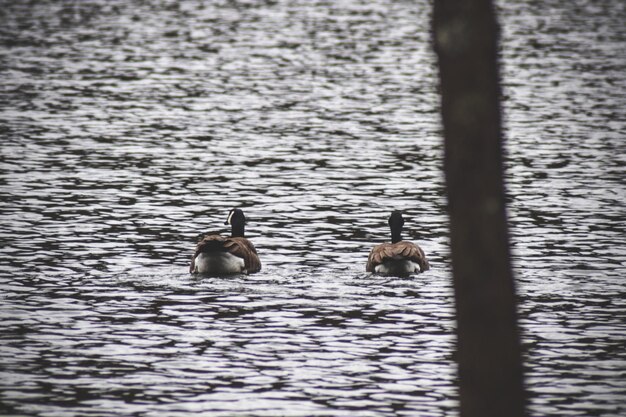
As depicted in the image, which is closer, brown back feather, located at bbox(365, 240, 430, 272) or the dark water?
the dark water

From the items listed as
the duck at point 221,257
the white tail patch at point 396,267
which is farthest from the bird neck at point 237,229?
the white tail patch at point 396,267

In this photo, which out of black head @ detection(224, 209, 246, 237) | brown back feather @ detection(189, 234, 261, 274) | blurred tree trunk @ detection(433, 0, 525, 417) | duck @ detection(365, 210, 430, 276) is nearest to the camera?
blurred tree trunk @ detection(433, 0, 525, 417)

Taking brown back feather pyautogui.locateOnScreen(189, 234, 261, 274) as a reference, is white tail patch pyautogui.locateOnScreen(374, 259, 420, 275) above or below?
below

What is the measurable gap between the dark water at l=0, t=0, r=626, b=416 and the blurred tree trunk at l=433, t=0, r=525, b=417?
5.08 m

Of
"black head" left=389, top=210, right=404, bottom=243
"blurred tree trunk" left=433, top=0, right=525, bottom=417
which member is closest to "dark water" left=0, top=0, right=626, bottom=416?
"black head" left=389, top=210, right=404, bottom=243

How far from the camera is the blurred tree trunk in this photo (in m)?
11.0

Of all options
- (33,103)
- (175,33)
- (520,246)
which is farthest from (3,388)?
(175,33)

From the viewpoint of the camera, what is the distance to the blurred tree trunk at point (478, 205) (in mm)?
10984

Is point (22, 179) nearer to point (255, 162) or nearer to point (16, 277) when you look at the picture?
point (255, 162)

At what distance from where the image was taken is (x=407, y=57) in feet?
205

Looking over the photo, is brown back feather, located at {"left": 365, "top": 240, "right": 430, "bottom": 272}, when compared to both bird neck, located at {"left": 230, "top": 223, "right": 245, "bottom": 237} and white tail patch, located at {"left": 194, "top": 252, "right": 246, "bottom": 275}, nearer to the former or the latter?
white tail patch, located at {"left": 194, "top": 252, "right": 246, "bottom": 275}

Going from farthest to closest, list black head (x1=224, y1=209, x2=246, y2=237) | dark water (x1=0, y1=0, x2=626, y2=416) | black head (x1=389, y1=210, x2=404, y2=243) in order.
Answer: black head (x1=224, y1=209, x2=246, y2=237) → black head (x1=389, y1=210, x2=404, y2=243) → dark water (x1=0, y1=0, x2=626, y2=416)

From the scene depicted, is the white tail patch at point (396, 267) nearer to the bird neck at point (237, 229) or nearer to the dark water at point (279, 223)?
the dark water at point (279, 223)

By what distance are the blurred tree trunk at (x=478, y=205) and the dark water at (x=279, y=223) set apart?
200 inches
